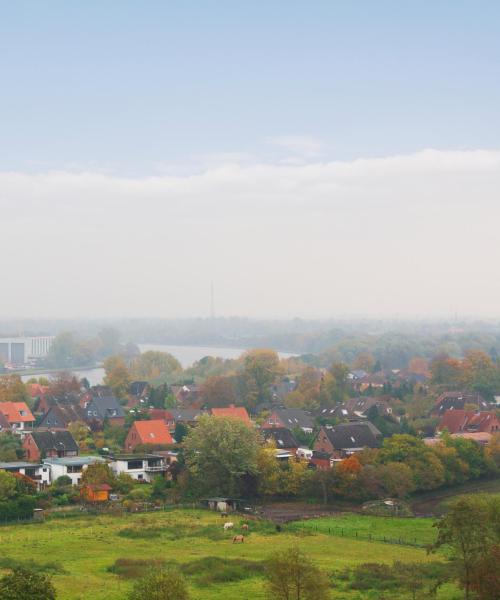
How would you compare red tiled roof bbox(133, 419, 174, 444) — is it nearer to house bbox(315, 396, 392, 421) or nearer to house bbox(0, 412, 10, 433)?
house bbox(0, 412, 10, 433)

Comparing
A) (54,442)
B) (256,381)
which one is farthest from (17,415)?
(256,381)

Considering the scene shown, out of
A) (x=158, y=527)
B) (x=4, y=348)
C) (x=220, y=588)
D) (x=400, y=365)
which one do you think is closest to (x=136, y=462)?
(x=158, y=527)

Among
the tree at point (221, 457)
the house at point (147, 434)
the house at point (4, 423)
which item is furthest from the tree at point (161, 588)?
the house at point (4, 423)

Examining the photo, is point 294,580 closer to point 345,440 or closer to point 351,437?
point 345,440

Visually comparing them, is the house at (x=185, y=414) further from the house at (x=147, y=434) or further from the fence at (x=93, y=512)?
the fence at (x=93, y=512)

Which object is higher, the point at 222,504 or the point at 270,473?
the point at 270,473

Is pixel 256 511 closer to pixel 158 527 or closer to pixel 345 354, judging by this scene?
pixel 158 527
